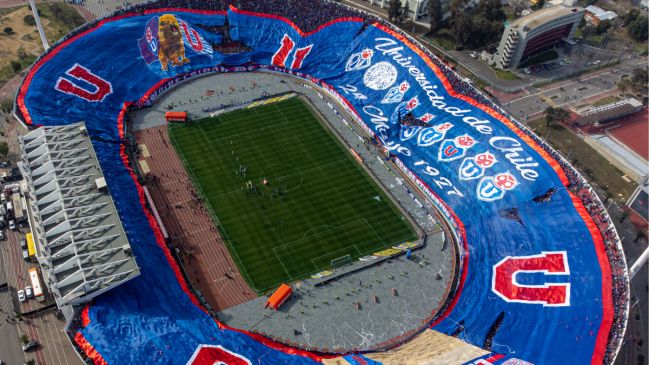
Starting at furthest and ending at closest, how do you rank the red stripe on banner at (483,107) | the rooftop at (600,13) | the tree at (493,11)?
the rooftop at (600,13) → the tree at (493,11) → the red stripe on banner at (483,107)

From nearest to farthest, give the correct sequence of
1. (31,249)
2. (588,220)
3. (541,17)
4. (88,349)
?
1. (88,349)
2. (31,249)
3. (588,220)
4. (541,17)

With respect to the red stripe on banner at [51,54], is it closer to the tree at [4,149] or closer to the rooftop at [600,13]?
the tree at [4,149]

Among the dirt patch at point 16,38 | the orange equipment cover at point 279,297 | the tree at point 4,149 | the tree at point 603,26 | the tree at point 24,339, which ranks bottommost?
the orange equipment cover at point 279,297

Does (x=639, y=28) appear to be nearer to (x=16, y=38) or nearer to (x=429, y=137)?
(x=429, y=137)

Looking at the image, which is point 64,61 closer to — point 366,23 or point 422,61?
point 366,23

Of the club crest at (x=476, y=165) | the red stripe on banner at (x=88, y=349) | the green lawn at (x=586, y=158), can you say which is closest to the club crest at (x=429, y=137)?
the club crest at (x=476, y=165)

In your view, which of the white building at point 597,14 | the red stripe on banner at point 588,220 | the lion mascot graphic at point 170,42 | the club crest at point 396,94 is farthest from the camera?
the white building at point 597,14

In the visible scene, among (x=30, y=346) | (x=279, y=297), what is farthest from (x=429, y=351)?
(x=30, y=346)
